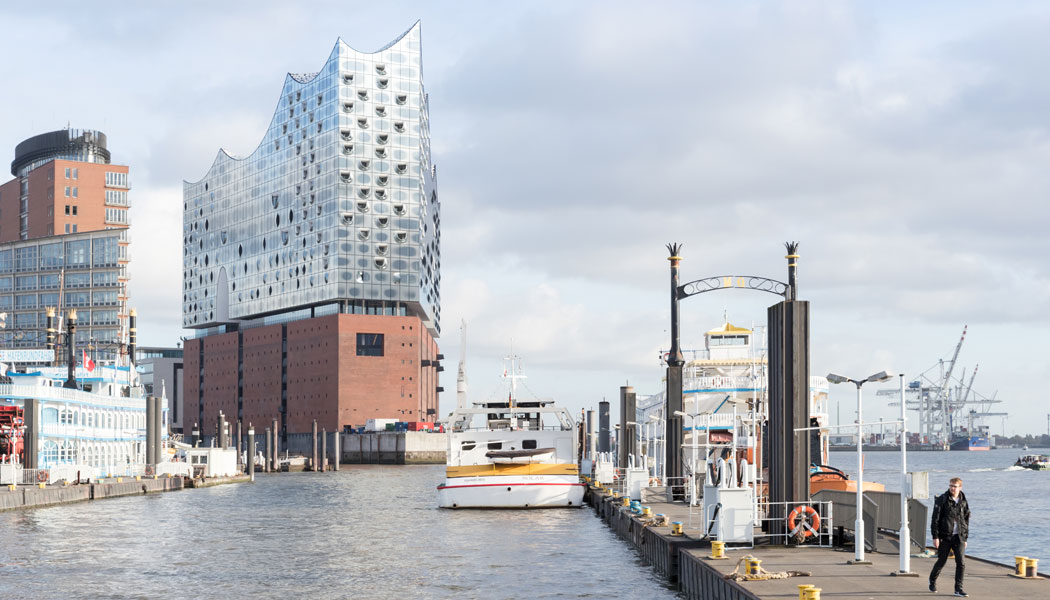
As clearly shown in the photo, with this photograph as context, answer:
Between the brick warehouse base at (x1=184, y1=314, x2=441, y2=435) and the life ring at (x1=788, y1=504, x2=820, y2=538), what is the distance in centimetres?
14787


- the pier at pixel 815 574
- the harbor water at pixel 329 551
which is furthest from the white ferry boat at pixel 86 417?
the pier at pixel 815 574

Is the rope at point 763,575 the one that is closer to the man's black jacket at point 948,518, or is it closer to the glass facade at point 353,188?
the man's black jacket at point 948,518

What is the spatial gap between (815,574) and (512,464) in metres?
31.0

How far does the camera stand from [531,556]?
36562 millimetres

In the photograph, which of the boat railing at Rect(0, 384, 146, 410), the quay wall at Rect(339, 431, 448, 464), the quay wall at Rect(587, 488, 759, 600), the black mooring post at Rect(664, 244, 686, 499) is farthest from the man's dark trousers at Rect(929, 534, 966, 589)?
the quay wall at Rect(339, 431, 448, 464)

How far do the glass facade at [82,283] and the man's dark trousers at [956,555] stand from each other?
178m

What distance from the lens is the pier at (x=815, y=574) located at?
1989 cm

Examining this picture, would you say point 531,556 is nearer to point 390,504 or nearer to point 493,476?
point 493,476

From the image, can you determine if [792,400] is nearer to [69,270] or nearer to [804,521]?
[804,521]

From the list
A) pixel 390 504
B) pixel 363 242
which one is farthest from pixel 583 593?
pixel 363 242

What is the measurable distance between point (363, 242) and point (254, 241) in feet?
84.3

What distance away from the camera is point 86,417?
79.7m

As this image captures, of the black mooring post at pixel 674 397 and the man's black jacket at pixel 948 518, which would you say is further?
the black mooring post at pixel 674 397

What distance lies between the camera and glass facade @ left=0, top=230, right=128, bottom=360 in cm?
18412
